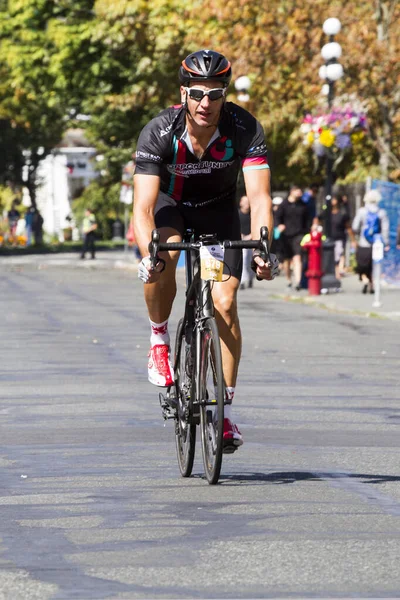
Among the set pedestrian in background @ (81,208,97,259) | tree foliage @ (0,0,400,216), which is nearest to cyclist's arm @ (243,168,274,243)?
tree foliage @ (0,0,400,216)

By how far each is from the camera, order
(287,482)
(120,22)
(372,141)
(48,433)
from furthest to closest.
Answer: (120,22) → (372,141) → (48,433) → (287,482)

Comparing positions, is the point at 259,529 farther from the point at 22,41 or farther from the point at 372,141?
the point at 22,41

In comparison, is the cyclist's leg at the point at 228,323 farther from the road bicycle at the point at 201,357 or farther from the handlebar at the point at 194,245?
the handlebar at the point at 194,245

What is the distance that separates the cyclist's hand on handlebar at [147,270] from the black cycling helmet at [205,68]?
852 mm

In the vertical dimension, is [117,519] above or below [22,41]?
below

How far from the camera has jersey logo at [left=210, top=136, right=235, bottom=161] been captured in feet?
23.7

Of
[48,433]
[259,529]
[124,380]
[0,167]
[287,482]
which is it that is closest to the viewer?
[259,529]

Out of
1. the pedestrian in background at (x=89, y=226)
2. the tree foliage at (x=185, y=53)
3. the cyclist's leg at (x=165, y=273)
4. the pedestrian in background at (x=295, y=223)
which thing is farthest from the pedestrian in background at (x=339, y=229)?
the cyclist's leg at (x=165, y=273)

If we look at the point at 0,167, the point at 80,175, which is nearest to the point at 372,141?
the point at 0,167

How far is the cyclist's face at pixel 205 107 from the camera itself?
7129 millimetres

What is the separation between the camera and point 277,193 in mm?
48781

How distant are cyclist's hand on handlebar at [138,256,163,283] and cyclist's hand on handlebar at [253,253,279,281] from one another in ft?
1.45

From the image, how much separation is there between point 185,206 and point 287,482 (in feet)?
4.54

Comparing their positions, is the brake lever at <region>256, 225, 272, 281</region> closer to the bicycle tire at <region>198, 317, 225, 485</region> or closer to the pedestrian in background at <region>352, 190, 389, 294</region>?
the bicycle tire at <region>198, 317, 225, 485</region>
